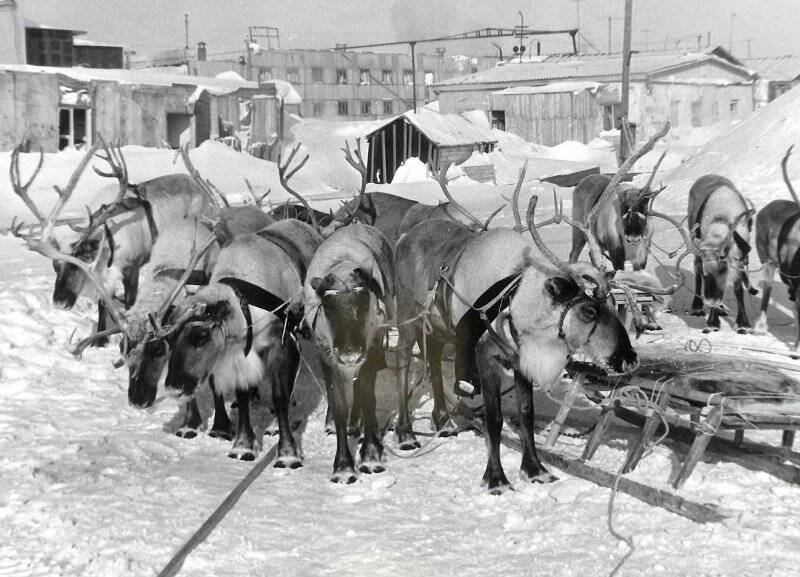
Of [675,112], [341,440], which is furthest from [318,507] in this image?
[675,112]

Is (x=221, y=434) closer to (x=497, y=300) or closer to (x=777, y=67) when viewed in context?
(x=497, y=300)

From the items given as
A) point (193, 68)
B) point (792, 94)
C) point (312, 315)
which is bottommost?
point (312, 315)

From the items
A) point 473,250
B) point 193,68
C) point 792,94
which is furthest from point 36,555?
point 193,68

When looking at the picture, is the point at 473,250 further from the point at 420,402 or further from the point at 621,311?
the point at 621,311

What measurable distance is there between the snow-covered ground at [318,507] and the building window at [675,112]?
38339mm

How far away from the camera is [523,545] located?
6.09m

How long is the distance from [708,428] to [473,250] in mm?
2182

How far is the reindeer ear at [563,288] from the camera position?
6789mm

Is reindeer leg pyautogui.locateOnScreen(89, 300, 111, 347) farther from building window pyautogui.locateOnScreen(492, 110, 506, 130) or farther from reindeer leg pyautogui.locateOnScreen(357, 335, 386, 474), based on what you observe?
building window pyautogui.locateOnScreen(492, 110, 506, 130)

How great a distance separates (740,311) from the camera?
40.5ft

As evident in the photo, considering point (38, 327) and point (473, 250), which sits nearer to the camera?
point (473, 250)

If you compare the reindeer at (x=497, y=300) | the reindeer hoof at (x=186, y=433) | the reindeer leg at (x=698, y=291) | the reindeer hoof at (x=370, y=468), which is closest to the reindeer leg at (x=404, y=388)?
the reindeer at (x=497, y=300)

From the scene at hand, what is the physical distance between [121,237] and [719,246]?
22.7 ft

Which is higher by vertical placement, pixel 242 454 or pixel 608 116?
pixel 608 116
